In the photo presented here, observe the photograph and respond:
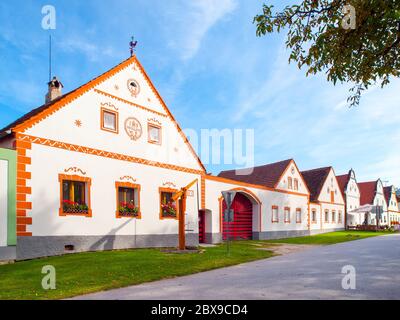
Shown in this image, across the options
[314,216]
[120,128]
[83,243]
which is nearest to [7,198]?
[83,243]

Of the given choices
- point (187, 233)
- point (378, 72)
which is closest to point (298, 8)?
point (378, 72)

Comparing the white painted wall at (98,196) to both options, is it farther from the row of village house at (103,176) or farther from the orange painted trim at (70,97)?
the orange painted trim at (70,97)

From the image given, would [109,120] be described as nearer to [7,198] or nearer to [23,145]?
[23,145]

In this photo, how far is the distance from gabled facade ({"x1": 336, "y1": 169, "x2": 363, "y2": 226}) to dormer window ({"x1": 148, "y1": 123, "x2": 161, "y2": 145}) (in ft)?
114

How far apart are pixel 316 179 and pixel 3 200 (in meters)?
34.4

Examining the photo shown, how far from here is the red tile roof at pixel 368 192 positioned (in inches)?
2168

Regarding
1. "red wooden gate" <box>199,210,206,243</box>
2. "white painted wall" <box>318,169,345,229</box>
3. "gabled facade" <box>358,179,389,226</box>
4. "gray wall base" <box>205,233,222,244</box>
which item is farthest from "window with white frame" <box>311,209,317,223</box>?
"gabled facade" <box>358,179,389,226</box>

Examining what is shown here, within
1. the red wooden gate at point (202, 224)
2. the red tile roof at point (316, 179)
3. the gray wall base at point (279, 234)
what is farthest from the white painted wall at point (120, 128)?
the red tile roof at point (316, 179)

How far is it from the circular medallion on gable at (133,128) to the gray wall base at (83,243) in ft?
15.6

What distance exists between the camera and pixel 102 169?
52.0 feet

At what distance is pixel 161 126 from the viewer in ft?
62.7

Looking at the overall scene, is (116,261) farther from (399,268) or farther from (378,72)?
(378,72)

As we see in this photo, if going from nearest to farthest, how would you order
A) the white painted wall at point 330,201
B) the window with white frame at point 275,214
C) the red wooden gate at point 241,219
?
the red wooden gate at point 241,219, the window with white frame at point 275,214, the white painted wall at point 330,201
